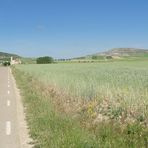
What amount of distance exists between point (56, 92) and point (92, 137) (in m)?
8.73

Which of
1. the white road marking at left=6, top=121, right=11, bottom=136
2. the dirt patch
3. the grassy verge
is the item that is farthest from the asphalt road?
the grassy verge

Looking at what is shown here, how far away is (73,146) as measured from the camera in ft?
25.1

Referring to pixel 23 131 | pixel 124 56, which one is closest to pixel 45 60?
pixel 124 56

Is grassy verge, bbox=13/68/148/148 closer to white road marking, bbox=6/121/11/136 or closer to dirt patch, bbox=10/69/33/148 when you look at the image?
dirt patch, bbox=10/69/33/148

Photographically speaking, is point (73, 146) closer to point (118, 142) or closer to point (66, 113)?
point (118, 142)

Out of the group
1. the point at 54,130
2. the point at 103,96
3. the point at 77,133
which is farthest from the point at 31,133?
the point at 103,96

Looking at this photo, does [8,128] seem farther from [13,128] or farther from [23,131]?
[23,131]

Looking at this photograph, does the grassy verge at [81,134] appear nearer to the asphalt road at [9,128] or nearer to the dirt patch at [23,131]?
the dirt patch at [23,131]

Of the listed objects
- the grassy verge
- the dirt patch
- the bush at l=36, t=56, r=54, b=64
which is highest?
the bush at l=36, t=56, r=54, b=64

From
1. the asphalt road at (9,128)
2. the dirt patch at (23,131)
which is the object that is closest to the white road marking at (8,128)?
the asphalt road at (9,128)

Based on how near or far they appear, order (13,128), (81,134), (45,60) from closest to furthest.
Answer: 1. (81,134)
2. (13,128)
3. (45,60)

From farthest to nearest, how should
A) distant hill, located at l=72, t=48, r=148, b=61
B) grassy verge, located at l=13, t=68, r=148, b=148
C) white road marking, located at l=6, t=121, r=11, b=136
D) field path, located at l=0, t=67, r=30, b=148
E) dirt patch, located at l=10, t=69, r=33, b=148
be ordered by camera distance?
distant hill, located at l=72, t=48, r=148, b=61 → white road marking, located at l=6, t=121, r=11, b=136 → field path, located at l=0, t=67, r=30, b=148 → dirt patch, located at l=10, t=69, r=33, b=148 → grassy verge, located at l=13, t=68, r=148, b=148

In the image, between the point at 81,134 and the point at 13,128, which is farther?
the point at 13,128

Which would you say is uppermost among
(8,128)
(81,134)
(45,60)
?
(45,60)
